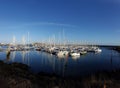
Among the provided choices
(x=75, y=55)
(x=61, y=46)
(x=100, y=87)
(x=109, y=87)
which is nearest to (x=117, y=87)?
(x=109, y=87)

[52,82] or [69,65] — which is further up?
[52,82]

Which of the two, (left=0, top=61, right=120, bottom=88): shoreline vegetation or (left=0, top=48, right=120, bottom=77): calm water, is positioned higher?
(left=0, top=61, right=120, bottom=88): shoreline vegetation

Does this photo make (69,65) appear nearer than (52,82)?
No

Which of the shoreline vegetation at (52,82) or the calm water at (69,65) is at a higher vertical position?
the shoreline vegetation at (52,82)

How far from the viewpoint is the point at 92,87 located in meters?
10.7

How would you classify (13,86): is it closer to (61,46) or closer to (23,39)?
(23,39)

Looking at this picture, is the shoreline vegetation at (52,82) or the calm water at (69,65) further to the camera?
the calm water at (69,65)

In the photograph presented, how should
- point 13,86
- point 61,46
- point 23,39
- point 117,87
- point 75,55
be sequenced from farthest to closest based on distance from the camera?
point 61,46 < point 23,39 < point 75,55 < point 117,87 < point 13,86

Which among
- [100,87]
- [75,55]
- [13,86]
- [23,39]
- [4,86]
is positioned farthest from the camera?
[23,39]

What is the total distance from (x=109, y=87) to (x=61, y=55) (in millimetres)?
56345

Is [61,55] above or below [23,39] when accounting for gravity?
below

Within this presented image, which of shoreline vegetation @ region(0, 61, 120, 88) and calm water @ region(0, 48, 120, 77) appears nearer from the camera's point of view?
shoreline vegetation @ region(0, 61, 120, 88)

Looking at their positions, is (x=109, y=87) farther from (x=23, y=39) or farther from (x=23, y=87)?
(x=23, y=39)

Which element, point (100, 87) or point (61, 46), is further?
point (61, 46)
